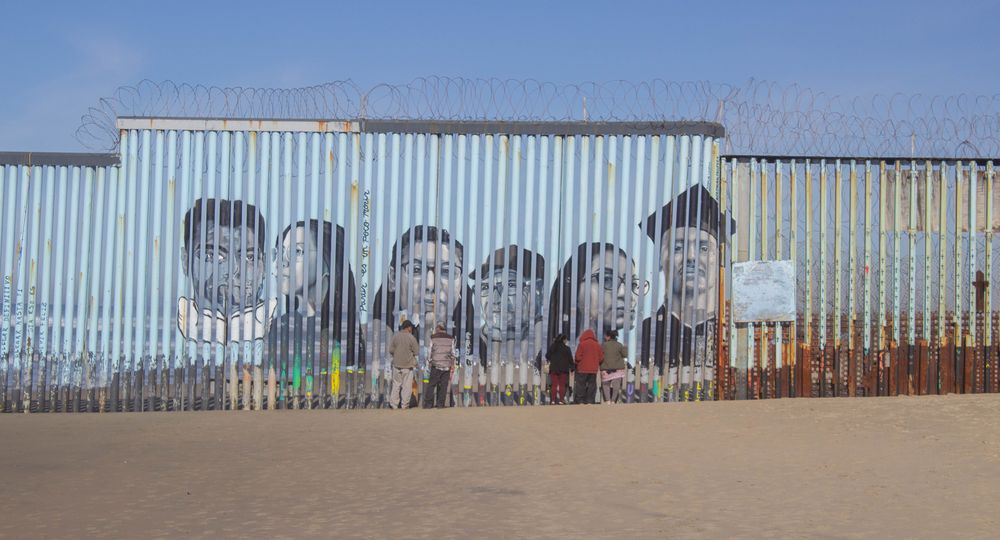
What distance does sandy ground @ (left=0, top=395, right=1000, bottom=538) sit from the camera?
7.29 m

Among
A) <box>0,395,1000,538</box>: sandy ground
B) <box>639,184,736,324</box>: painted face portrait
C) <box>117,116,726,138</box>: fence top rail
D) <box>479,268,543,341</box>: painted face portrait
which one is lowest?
<box>0,395,1000,538</box>: sandy ground

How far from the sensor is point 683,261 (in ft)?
50.9

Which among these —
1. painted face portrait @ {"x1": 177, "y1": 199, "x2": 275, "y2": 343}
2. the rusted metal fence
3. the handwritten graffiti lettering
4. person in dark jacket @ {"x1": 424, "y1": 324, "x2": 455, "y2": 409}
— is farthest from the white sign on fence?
the handwritten graffiti lettering

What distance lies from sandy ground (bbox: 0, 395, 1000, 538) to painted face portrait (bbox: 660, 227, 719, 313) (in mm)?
1724

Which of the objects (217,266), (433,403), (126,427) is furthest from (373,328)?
(126,427)

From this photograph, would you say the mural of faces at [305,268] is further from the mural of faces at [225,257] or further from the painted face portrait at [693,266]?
the painted face portrait at [693,266]

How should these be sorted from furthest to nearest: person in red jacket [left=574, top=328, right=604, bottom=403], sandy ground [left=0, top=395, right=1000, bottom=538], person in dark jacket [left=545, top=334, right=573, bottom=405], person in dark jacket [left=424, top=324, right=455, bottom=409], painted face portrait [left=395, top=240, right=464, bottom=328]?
painted face portrait [left=395, top=240, right=464, bottom=328] → person in dark jacket [left=545, top=334, right=573, bottom=405] → person in red jacket [left=574, top=328, right=604, bottom=403] → person in dark jacket [left=424, top=324, right=455, bottom=409] → sandy ground [left=0, top=395, right=1000, bottom=538]

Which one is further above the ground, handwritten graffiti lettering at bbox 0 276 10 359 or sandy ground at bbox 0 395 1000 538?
handwritten graffiti lettering at bbox 0 276 10 359

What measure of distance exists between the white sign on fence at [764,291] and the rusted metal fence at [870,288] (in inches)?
4.5

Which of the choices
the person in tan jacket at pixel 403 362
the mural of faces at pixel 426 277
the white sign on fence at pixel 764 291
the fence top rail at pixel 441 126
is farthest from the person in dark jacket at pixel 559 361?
the fence top rail at pixel 441 126

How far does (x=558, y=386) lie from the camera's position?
1544 cm

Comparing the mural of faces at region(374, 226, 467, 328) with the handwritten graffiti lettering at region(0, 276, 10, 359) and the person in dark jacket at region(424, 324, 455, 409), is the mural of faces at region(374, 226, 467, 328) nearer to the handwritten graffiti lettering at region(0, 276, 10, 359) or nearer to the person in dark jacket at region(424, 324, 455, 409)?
the person in dark jacket at region(424, 324, 455, 409)

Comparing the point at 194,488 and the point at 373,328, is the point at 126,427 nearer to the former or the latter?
the point at 373,328

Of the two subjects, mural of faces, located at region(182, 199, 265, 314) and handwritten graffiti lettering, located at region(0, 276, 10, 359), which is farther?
handwritten graffiti lettering, located at region(0, 276, 10, 359)
